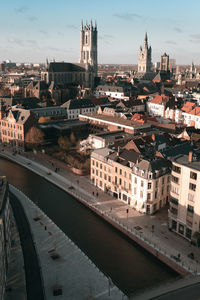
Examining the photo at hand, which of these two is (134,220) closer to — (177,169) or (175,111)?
(177,169)

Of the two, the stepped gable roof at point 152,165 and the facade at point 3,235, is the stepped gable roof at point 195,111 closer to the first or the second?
the stepped gable roof at point 152,165

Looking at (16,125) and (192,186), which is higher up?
(16,125)

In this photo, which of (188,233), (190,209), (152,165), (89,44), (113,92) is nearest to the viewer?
(190,209)

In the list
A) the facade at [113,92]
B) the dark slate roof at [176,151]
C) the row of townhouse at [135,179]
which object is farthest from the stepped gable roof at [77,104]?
the dark slate roof at [176,151]

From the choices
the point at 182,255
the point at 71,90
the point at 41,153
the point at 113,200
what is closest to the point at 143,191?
the point at 113,200


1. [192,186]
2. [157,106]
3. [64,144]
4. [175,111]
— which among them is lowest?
[64,144]

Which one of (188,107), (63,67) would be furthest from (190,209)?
(63,67)
